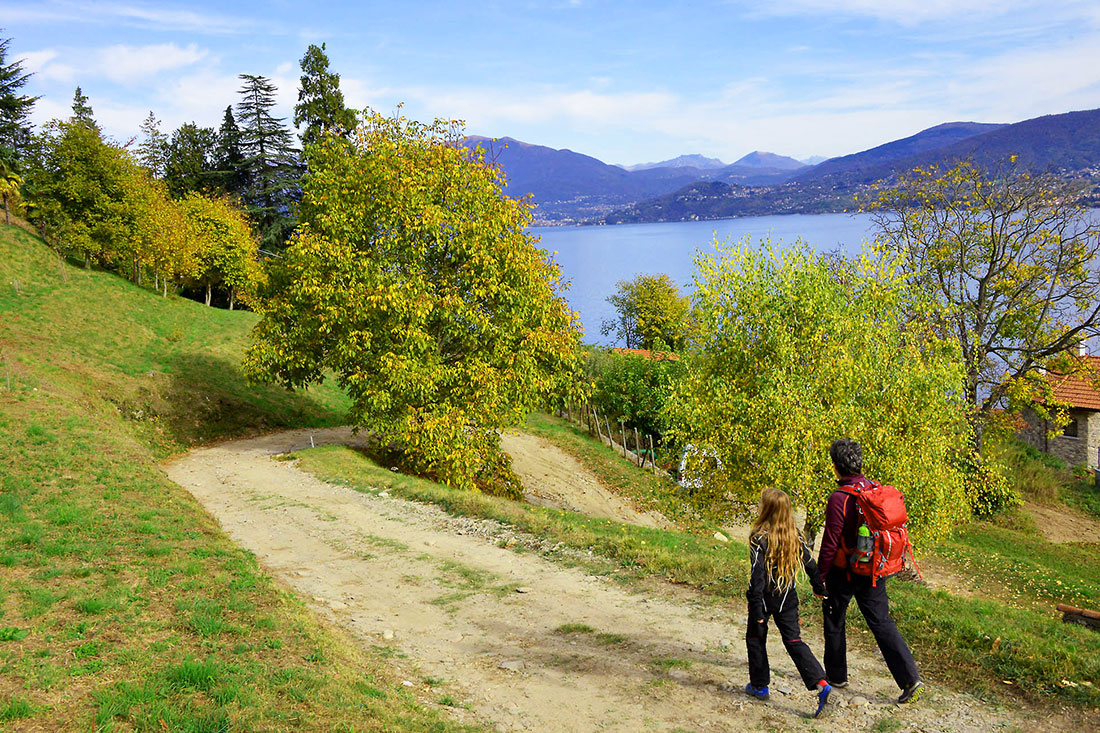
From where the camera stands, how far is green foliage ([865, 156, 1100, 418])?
27.8 m

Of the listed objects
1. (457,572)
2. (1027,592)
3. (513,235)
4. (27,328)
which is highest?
(513,235)

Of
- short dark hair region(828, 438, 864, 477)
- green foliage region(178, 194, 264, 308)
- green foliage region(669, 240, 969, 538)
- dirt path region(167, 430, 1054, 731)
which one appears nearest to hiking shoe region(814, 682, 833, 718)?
dirt path region(167, 430, 1054, 731)

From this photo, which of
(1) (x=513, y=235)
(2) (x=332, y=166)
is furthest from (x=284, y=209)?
(1) (x=513, y=235)

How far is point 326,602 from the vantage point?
10438 millimetres

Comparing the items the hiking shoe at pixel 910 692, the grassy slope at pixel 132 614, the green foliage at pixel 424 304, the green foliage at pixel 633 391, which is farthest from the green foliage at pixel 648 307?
the hiking shoe at pixel 910 692

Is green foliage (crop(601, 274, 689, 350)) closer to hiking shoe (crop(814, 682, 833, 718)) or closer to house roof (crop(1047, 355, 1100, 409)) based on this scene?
house roof (crop(1047, 355, 1100, 409))

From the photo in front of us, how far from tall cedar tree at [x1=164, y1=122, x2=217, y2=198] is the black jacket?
63168mm

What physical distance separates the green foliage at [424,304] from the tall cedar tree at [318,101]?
32424mm

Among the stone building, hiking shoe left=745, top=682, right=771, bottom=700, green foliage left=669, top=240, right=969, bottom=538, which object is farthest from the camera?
the stone building

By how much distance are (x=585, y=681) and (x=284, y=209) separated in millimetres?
59617

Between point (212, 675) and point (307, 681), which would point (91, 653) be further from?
point (307, 681)

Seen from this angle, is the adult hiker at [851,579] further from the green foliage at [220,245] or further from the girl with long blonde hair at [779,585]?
the green foliage at [220,245]

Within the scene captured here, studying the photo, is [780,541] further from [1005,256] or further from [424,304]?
[1005,256]

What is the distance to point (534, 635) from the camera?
8922mm
